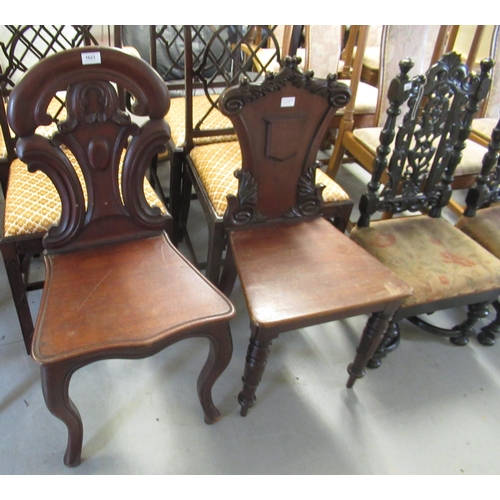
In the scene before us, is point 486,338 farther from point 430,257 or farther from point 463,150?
point 463,150

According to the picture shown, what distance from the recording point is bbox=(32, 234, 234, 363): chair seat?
0.85m

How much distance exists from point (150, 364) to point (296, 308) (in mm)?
654

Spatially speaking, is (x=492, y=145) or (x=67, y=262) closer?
(x=67, y=262)

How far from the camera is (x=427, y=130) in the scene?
1.24 meters

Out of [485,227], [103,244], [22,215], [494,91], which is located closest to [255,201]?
[103,244]

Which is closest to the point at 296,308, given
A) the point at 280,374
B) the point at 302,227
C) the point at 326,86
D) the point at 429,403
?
the point at 302,227

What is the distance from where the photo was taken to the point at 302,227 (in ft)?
4.15

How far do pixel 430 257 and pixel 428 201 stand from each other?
0.25 meters

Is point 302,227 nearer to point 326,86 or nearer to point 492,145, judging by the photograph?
point 326,86

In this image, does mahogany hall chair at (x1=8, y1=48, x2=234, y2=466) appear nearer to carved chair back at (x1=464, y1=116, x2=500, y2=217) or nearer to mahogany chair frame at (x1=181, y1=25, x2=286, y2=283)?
mahogany chair frame at (x1=181, y1=25, x2=286, y2=283)

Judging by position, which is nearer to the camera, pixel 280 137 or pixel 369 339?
pixel 280 137

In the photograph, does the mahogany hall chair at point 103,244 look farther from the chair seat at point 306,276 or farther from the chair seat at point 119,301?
the chair seat at point 306,276

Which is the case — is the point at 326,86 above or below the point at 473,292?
above

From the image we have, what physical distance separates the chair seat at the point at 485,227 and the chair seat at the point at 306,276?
59 cm
